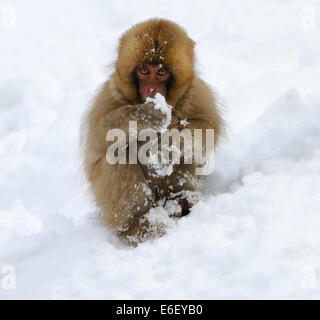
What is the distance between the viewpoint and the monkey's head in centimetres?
338

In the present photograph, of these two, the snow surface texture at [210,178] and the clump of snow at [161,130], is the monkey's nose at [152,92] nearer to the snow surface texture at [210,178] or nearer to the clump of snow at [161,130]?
the clump of snow at [161,130]

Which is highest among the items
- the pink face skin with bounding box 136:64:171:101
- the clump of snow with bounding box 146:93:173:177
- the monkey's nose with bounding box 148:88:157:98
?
the pink face skin with bounding box 136:64:171:101

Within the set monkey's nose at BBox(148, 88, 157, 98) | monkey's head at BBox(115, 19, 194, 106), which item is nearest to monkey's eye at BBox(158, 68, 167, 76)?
monkey's head at BBox(115, 19, 194, 106)

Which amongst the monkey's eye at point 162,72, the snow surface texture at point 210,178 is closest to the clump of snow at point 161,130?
the monkey's eye at point 162,72

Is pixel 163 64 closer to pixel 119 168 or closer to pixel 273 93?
pixel 119 168

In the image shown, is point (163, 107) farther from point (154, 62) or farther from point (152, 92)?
point (154, 62)

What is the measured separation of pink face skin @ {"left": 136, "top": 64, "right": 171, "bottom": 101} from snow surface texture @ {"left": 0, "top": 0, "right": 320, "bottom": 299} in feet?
1.98

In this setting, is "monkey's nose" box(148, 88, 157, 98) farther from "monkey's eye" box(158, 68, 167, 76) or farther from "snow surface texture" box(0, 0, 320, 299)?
"snow surface texture" box(0, 0, 320, 299)

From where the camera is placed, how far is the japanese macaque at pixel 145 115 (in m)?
3.40

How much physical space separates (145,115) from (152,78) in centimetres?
25

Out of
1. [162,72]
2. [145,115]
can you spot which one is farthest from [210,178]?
[162,72]

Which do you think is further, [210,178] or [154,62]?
[210,178]

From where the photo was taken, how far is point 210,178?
4.02 meters

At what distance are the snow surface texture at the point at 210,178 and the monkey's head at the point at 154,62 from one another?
474mm
